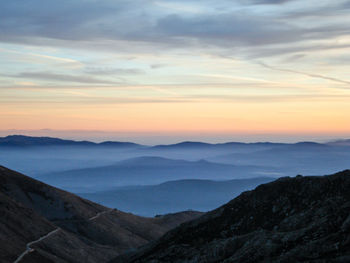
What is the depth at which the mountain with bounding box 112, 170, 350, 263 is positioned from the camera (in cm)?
4766

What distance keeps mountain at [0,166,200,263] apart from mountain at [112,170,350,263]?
41.9 m

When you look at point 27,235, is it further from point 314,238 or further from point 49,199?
point 314,238

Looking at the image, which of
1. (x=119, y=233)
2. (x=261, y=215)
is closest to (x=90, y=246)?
(x=119, y=233)

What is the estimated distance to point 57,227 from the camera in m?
146

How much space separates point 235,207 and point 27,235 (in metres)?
70.0

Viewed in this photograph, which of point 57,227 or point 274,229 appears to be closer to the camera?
point 274,229

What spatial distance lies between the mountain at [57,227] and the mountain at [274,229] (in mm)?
41872

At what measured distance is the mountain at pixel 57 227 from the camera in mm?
118000

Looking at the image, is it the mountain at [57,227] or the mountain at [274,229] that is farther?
the mountain at [57,227]

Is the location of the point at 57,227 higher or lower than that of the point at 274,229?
lower

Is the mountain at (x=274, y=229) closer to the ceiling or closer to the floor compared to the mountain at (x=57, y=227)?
closer to the ceiling

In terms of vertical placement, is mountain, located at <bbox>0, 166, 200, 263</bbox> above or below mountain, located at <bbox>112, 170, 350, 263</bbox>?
below

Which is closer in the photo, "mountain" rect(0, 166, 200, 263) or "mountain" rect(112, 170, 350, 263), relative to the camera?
"mountain" rect(112, 170, 350, 263)

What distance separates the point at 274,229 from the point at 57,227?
9558cm
